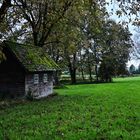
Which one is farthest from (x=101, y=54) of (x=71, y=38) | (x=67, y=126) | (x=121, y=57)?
(x=67, y=126)

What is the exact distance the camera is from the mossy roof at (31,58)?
30.0m

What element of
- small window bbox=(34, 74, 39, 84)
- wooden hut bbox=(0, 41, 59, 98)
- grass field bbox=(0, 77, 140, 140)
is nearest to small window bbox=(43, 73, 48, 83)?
small window bbox=(34, 74, 39, 84)

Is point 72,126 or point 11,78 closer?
point 72,126

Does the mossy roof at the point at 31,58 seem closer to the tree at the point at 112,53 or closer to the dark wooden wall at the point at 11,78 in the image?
the dark wooden wall at the point at 11,78

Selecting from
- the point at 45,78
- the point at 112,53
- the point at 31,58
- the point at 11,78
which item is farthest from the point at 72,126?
the point at 112,53

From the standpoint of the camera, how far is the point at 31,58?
32625 mm

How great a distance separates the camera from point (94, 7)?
19219mm

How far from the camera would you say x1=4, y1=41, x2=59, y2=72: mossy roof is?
1182 inches

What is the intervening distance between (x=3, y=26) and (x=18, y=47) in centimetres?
588

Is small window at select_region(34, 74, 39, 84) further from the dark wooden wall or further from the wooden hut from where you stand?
the dark wooden wall

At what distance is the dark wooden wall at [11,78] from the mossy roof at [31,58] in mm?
519

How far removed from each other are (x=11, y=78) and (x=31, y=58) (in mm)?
3401

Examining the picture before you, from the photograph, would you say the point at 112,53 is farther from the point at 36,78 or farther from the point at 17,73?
the point at 17,73

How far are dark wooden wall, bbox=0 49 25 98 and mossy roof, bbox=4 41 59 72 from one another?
519mm
